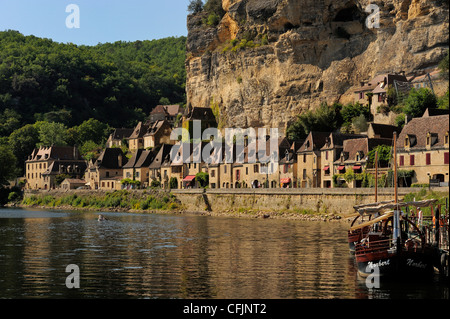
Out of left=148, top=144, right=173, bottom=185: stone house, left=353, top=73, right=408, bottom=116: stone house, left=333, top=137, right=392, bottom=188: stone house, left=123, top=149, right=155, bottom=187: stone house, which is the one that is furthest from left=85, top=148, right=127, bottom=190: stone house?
left=333, top=137, right=392, bottom=188: stone house

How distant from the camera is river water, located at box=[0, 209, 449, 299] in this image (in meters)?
26.4

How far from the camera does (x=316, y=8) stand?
9544cm

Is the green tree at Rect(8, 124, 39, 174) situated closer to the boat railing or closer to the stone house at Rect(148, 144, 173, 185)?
the stone house at Rect(148, 144, 173, 185)

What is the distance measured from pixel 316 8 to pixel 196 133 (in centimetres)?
3351

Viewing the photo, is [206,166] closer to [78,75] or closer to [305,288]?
[305,288]

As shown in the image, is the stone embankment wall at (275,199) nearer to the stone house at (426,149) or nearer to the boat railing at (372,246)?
the stone house at (426,149)

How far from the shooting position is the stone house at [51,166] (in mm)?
133500

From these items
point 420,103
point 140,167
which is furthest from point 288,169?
point 140,167

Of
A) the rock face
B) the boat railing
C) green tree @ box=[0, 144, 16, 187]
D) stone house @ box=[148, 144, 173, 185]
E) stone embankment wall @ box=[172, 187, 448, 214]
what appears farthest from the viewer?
green tree @ box=[0, 144, 16, 187]

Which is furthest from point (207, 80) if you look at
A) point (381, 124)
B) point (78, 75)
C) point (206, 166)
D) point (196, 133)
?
point (78, 75)

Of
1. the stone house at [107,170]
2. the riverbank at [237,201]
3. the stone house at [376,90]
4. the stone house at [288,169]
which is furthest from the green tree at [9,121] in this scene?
the stone house at [376,90]

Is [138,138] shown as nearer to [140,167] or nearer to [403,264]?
[140,167]

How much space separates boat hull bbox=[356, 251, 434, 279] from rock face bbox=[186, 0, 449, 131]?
183 feet

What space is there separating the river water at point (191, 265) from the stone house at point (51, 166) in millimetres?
79772
